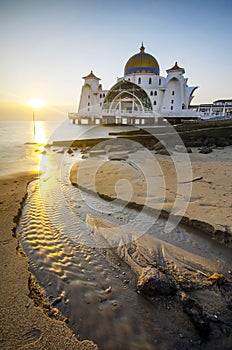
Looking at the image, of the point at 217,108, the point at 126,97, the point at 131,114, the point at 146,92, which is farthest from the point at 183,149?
the point at 126,97

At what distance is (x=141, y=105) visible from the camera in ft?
155

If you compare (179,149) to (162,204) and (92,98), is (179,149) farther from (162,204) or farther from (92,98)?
(92,98)

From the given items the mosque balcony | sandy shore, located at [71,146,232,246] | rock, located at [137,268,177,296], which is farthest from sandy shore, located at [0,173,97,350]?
the mosque balcony

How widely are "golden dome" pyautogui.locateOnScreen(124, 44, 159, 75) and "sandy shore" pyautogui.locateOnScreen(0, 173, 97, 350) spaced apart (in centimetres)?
5055

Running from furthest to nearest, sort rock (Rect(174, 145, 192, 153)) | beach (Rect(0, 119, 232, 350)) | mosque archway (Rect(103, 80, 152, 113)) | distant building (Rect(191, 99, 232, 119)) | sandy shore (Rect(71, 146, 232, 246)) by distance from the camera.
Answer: mosque archway (Rect(103, 80, 152, 113)) → distant building (Rect(191, 99, 232, 119)) → rock (Rect(174, 145, 192, 153)) → sandy shore (Rect(71, 146, 232, 246)) → beach (Rect(0, 119, 232, 350))

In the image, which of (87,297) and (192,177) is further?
(192,177)

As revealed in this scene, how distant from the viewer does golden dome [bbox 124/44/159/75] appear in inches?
1801

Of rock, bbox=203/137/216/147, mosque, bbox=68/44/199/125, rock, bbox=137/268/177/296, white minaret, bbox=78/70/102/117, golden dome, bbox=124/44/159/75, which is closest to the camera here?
rock, bbox=137/268/177/296

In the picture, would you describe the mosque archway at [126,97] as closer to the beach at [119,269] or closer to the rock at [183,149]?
the rock at [183,149]

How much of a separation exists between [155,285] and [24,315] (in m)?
1.46

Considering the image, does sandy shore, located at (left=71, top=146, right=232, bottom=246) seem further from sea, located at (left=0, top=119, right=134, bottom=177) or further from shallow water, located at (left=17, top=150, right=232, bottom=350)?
sea, located at (left=0, top=119, right=134, bottom=177)

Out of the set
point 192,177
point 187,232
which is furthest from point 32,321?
point 192,177

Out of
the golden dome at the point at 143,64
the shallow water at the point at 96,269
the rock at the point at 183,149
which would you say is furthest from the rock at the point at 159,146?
the golden dome at the point at 143,64

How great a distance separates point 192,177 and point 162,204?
2225mm
